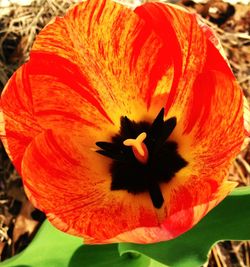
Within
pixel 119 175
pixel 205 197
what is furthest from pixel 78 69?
pixel 205 197

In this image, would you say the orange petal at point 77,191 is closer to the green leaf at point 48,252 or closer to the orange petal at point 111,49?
the orange petal at point 111,49

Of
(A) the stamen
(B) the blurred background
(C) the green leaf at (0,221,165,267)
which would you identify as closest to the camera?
(A) the stamen

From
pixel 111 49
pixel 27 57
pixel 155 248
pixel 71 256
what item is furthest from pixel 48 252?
pixel 27 57

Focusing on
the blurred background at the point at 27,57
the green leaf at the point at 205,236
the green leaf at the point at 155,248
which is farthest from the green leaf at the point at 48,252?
the blurred background at the point at 27,57

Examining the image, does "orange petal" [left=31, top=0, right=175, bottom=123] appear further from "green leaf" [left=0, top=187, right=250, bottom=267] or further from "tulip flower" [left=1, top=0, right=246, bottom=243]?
"green leaf" [left=0, top=187, right=250, bottom=267]

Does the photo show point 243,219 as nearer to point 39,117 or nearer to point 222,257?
point 39,117

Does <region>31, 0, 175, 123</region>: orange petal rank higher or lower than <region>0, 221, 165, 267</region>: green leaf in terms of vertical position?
higher

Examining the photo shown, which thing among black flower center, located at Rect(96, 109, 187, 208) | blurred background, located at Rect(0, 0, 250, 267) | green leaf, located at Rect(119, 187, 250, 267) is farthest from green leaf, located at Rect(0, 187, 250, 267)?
blurred background, located at Rect(0, 0, 250, 267)
